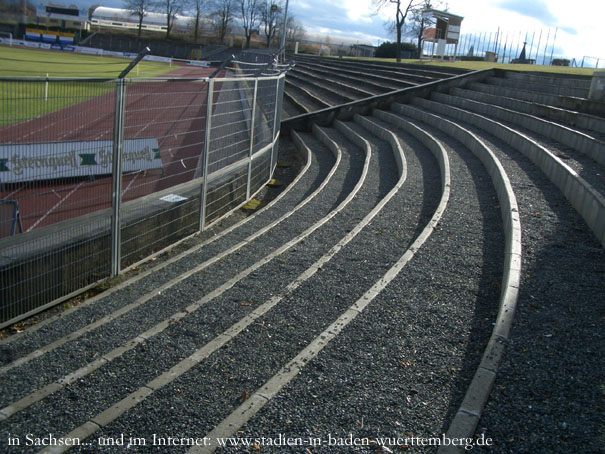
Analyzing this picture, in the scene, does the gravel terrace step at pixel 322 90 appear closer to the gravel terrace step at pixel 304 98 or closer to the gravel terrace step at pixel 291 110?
the gravel terrace step at pixel 304 98

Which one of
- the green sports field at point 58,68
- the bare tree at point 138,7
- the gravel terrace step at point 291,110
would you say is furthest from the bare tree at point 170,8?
the gravel terrace step at point 291,110

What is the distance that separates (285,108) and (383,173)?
33.7 ft

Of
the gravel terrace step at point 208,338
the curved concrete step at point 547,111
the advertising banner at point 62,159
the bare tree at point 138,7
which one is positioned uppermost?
the bare tree at point 138,7

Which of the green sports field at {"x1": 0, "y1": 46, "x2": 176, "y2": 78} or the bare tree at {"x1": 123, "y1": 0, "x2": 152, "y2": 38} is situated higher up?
the bare tree at {"x1": 123, "y1": 0, "x2": 152, "y2": 38}

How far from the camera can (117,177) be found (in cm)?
583

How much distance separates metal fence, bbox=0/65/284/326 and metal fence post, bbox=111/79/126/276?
0.01 meters

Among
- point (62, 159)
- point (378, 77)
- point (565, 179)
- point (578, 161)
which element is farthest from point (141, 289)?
point (378, 77)

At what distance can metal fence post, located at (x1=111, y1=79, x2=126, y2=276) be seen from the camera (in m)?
5.55

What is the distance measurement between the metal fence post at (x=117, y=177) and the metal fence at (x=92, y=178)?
0.01 m

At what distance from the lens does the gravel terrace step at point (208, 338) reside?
11.2ft

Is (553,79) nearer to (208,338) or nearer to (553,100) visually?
(553,100)

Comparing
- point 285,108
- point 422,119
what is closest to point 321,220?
point 422,119

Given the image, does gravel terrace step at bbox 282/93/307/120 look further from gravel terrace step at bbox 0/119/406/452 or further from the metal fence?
gravel terrace step at bbox 0/119/406/452

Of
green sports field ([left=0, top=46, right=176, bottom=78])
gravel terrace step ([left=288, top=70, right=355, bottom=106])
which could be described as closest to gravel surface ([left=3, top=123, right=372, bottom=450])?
gravel terrace step ([left=288, top=70, right=355, bottom=106])
